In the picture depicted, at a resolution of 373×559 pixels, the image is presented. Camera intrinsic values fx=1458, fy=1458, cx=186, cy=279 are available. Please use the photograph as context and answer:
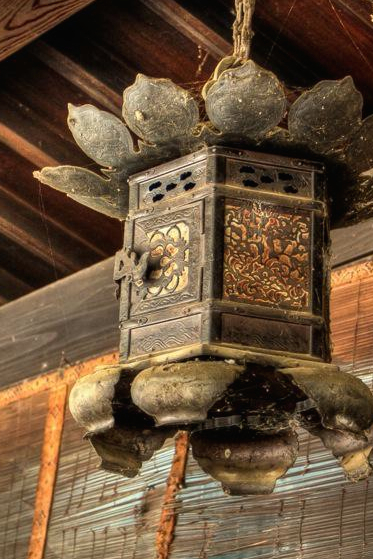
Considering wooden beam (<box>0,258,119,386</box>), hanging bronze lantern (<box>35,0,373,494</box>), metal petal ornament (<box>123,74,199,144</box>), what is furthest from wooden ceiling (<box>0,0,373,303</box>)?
metal petal ornament (<box>123,74,199,144</box>)

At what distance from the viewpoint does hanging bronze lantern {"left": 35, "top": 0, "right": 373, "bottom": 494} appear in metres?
2.77

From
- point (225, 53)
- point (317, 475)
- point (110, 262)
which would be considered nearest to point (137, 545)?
point (317, 475)

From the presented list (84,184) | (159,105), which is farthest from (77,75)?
(159,105)

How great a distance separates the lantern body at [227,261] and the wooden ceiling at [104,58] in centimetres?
77

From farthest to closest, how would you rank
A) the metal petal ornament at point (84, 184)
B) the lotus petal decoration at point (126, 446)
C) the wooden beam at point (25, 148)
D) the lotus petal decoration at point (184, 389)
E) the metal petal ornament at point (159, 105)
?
the wooden beam at point (25, 148)
the metal petal ornament at point (84, 184)
the lotus petal decoration at point (126, 446)
the metal petal ornament at point (159, 105)
the lotus petal decoration at point (184, 389)

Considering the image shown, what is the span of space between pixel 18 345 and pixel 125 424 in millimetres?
1945

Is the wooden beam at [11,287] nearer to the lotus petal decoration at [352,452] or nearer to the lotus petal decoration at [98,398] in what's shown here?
the lotus petal decoration at [98,398]

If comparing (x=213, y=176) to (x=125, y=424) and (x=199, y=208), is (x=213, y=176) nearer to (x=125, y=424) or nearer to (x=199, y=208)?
(x=199, y=208)

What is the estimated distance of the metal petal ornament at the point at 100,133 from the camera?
3.02 m

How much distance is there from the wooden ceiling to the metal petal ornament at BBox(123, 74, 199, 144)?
77 cm

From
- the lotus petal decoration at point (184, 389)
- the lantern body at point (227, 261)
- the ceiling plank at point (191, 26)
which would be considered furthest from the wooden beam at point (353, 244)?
the lotus petal decoration at point (184, 389)

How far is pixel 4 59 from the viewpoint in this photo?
13.3 ft

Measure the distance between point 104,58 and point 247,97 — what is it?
1278 mm

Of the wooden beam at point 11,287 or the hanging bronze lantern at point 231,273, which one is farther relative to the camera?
the wooden beam at point 11,287
